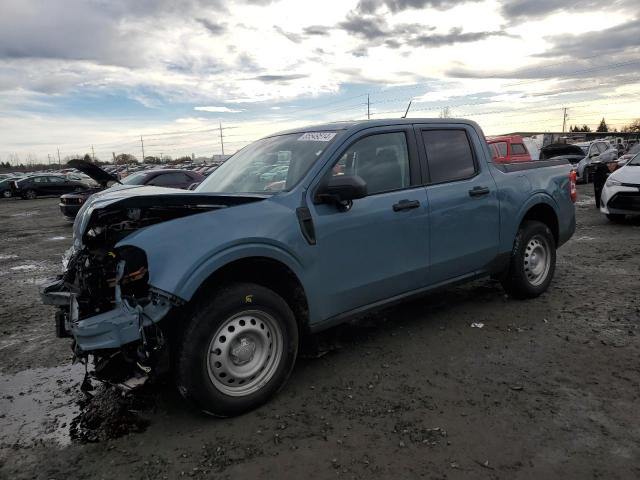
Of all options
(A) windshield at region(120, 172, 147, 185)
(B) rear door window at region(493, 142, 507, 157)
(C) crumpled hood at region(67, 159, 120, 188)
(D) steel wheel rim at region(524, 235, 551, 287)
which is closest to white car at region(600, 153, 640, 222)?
(D) steel wheel rim at region(524, 235, 551, 287)

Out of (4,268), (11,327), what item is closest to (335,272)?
(11,327)

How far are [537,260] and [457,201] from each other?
A: 1654 mm

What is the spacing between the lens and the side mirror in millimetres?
3428

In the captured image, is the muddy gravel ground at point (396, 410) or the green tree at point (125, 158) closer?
the muddy gravel ground at point (396, 410)

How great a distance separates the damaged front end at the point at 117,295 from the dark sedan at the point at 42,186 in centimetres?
3046

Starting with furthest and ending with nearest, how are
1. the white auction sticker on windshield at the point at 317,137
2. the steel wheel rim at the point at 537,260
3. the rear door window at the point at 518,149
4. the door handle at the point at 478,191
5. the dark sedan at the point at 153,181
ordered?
the rear door window at the point at 518,149, the dark sedan at the point at 153,181, the steel wheel rim at the point at 537,260, the door handle at the point at 478,191, the white auction sticker on windshield at the point at 317,137

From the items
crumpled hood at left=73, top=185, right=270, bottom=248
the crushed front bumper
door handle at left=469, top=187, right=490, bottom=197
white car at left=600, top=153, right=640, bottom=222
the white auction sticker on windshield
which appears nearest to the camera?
the crushed front bumper

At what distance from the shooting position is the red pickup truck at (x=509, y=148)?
51.8 ft

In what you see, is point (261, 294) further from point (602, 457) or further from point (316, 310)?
point (602, 457)

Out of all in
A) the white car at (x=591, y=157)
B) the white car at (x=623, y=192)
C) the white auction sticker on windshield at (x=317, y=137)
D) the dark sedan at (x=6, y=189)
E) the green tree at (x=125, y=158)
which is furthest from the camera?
the green tree at (x=125, y=158)

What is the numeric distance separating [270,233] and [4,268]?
786 centimetres

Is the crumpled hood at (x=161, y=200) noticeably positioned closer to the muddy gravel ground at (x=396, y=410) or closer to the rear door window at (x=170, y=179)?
the muddy gravel ground at (x=396, y=410)

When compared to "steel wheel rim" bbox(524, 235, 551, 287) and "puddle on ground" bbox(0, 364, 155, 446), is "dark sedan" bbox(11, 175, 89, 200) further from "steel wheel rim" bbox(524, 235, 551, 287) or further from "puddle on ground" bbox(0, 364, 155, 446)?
"steel wheel rim" bbox(524, 235, 551, 287)

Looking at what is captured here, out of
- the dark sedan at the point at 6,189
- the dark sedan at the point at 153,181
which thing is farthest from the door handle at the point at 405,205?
the dark sedan at the point at 6,189
